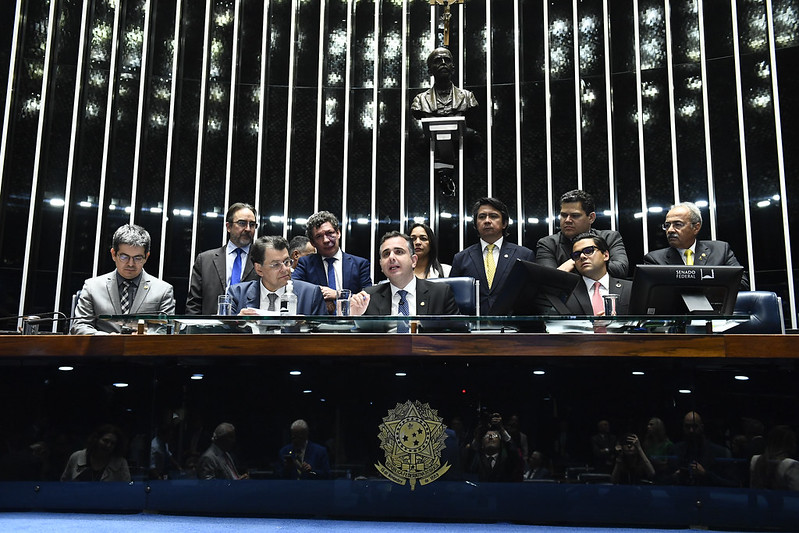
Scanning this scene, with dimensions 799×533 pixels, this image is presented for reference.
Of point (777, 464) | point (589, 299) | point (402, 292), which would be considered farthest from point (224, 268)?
point (777, 464)

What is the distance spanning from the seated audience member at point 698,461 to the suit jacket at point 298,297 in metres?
1.89

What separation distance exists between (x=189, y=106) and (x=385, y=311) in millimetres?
3893

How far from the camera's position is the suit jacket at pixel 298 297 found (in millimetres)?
3793

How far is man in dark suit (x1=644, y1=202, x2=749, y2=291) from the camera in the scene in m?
4.66

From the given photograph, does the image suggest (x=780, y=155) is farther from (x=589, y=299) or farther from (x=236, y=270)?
(x=236, y=270)

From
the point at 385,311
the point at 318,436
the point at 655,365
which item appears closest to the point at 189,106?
the point at 385,311

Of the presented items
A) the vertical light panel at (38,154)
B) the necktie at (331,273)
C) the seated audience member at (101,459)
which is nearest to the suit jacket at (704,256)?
the necktie at (331,273)

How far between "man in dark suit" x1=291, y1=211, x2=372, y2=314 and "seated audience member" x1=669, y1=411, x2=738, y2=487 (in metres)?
2.38

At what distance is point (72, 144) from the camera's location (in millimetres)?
6508

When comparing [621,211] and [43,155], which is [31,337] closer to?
[43,155]

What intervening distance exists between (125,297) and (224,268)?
1019mm

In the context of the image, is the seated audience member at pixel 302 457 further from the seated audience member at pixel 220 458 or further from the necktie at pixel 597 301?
the necktie at pixel 597 301

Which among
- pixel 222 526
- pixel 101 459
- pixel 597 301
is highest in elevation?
pixel 597 301

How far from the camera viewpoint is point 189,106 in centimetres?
680
